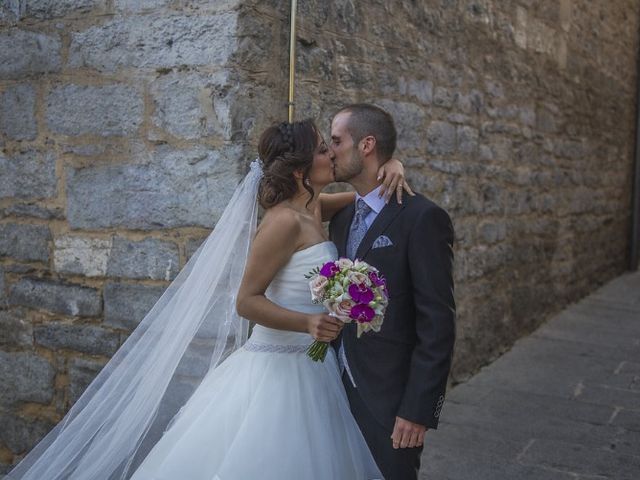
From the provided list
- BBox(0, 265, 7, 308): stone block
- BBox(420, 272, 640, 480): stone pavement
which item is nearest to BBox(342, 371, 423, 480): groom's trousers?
BBox(420, 272, 640, 480): stone pavement

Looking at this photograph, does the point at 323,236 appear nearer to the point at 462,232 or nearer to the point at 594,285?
the point at 462,232

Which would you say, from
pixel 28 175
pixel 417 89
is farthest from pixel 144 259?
pixel 417 89

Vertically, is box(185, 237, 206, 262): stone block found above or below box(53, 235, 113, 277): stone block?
above

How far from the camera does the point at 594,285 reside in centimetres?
883

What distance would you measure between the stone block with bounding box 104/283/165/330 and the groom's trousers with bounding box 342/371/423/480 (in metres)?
1.20

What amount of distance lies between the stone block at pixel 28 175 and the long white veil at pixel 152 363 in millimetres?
1154

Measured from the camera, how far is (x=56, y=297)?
3768mm

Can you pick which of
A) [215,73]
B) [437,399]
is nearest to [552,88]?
[215,73]

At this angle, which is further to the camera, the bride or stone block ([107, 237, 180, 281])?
stone block ([107, 237, 180, 281])

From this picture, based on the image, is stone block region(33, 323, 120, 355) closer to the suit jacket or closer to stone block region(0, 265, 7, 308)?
Result: stone block region(0, 265, 7, 308)

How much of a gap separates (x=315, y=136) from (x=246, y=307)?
63 cm

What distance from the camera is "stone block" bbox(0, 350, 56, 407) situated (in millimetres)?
3812

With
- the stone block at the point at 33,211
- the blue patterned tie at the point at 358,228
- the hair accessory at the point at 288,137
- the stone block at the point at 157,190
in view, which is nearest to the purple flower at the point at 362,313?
the blue patterned tie at the point at 358,228

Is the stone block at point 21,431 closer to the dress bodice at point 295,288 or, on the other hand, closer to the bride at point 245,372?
the bride at point 245,372
